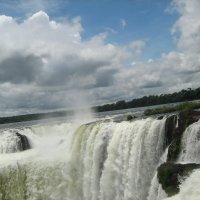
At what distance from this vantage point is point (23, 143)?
31141 mm

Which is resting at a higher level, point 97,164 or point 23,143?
point 23,143

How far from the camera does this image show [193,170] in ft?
47.2

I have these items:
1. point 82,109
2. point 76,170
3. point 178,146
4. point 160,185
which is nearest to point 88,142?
point 76,170

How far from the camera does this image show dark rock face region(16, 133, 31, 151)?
3091 centimetres

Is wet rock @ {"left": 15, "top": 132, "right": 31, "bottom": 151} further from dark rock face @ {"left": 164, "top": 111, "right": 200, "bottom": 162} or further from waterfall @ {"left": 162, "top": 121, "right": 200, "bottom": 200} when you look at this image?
waterfall @ {"left": 162, "top": 121, "right": 200, "bottom": 200}

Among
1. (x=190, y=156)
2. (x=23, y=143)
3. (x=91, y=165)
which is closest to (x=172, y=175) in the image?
(x=190, y=156)

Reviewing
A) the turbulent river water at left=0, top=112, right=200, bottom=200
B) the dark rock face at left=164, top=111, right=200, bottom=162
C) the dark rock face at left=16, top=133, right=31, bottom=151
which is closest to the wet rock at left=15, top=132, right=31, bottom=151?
the dark rock face at left=16, top=133, right=31, bottom=151

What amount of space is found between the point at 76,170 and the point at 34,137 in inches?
363

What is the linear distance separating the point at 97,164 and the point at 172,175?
8.50m

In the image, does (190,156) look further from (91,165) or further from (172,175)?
(91,165)

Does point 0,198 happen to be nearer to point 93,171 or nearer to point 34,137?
point 93,171

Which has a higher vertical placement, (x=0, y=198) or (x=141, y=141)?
(x=141, y=141)

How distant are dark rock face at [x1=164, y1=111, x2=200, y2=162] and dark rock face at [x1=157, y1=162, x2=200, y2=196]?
232cm

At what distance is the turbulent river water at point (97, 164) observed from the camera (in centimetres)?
1870
